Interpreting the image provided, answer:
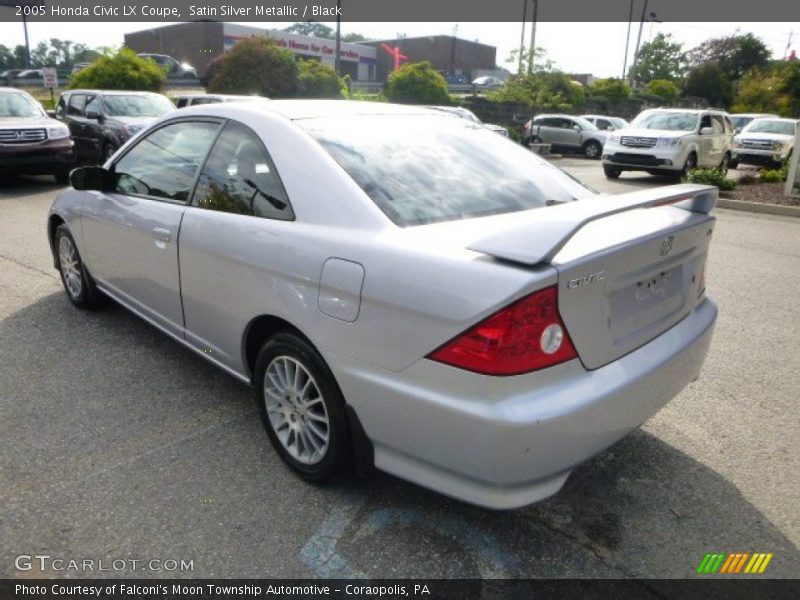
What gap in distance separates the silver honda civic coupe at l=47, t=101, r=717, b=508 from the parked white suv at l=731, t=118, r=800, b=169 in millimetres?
20050

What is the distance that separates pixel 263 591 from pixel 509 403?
3.57 ft

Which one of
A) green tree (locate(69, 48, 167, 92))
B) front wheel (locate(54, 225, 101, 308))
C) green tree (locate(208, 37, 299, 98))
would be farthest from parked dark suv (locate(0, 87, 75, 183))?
green tree (locate(208, 37, 299, 98))

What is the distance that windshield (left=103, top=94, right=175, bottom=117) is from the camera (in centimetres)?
1288

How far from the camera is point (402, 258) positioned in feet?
7.41

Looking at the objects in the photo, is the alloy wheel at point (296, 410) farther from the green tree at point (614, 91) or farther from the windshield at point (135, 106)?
the green tree at point (614, 91)

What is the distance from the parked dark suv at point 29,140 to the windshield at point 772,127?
2034 centimetres

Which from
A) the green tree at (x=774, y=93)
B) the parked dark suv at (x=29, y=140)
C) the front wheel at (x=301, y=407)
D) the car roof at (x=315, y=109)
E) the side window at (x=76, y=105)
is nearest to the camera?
the front wheel at (x=301, y=407)

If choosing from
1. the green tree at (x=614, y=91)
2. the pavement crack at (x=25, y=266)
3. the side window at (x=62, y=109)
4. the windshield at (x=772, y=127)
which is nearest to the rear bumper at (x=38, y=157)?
the side window at (x=62, y=109)

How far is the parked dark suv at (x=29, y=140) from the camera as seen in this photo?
10.8 meters

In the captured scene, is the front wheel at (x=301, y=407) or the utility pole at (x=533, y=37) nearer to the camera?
the front wheel at (x=301, y=407)

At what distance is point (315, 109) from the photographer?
319 centimetres

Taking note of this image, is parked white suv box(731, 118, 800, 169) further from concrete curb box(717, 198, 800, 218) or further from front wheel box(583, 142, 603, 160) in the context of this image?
concrete curb box(717, 198, 800, 218)

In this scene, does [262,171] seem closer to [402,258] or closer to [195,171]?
[195,171]

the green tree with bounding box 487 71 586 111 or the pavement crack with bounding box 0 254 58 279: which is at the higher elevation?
the green tree with bounding box 487 71 586 111
